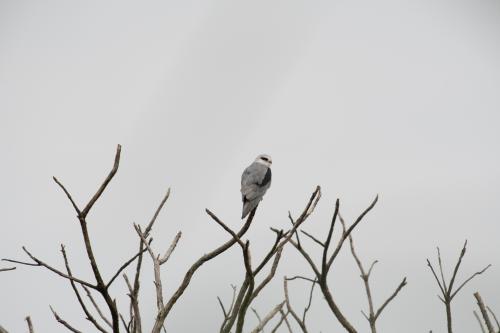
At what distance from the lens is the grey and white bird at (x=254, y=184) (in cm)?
513

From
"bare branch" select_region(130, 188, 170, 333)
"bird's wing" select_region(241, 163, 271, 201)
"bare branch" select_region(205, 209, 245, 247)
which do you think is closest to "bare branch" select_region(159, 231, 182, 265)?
"bare branch" select_region(130, 188, 170, 333)

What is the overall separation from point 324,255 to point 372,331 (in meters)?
1.06

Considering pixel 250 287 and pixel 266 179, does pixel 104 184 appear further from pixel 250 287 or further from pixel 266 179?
pixel 266 179

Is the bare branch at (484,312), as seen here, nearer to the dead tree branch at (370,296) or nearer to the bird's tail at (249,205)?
the dead tree branch at (370,296)

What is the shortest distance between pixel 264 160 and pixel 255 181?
1.64 m

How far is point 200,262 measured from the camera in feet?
8.96

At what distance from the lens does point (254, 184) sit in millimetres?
5645

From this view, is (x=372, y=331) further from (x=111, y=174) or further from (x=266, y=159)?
(x=266, y=159)

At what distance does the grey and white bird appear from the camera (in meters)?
5.13

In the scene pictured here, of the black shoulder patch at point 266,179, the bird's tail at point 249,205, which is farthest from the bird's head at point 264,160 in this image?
the bird's tail at point 249,205

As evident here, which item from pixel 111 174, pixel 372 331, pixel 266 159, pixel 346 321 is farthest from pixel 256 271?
pixel 266 159

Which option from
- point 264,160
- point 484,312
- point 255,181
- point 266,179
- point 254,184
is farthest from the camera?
point 264,160

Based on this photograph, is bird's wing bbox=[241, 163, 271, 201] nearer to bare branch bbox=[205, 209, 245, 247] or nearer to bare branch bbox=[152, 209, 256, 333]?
bare branch bbox=[152, 209, 256, 333]

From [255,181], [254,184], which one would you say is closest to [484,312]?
[254,184]
